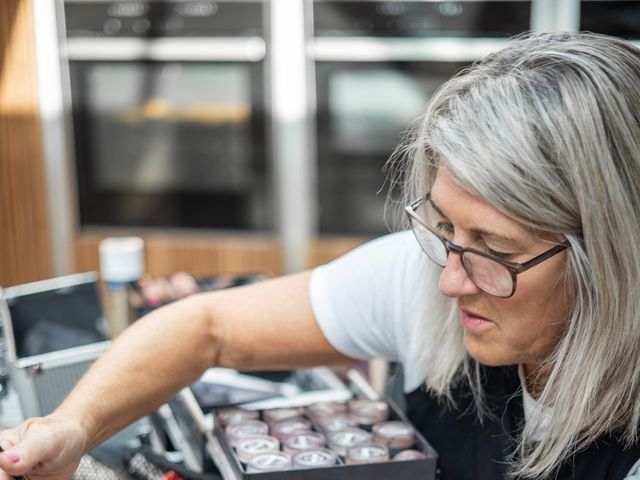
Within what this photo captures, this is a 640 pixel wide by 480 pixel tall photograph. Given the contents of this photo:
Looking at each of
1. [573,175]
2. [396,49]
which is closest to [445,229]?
[573,175]

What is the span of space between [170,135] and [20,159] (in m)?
0.68

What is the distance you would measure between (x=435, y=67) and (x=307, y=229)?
0.87 meters

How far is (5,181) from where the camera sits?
389 cm

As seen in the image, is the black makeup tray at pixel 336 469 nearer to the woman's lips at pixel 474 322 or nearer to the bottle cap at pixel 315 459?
the bottle cap at pixel 315 459

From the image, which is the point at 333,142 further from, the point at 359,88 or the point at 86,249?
the point at 86,249

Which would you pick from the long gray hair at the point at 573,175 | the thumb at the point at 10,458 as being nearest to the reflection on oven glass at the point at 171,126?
the long gray hair at the point at 573,175

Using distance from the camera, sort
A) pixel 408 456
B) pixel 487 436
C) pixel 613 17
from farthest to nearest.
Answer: pixel 613 17 < pixel 487 436 < pixel 408 456

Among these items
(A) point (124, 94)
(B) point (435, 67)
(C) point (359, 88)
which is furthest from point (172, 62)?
(B) point (435, 67)

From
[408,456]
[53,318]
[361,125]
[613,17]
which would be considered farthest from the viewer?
[361,125]

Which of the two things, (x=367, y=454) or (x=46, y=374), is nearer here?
(x=367, y=454)

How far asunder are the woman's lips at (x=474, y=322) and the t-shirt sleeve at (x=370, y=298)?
197 mm

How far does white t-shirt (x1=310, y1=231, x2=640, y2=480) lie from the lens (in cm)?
130

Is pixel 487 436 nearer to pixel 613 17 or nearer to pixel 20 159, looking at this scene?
pixel 613 17

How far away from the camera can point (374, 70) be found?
356 centimetres
